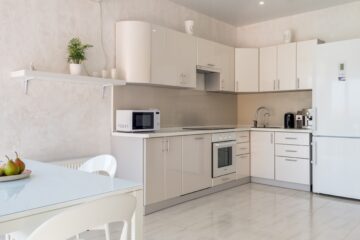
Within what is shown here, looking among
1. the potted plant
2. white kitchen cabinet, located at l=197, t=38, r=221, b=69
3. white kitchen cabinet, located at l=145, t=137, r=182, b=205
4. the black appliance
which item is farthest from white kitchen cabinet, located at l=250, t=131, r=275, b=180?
the potted plant

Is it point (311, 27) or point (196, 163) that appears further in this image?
point (311, 27)

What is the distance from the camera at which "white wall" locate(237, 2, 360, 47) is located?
4543 mm

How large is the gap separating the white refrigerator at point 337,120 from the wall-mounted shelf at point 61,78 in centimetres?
259

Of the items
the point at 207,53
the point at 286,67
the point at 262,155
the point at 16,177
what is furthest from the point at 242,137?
the point at 16,177

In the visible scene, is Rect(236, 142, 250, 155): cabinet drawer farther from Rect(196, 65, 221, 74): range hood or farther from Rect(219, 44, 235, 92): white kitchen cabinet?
Rect(196, 65, 221, 74): range hood

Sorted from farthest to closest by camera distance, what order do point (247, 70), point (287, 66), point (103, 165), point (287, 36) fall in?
point (247, 70) < point (287, 36) < point (287, 66) < point (103, 165)

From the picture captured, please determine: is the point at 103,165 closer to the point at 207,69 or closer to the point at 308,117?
the point at 207,69

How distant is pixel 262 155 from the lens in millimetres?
4863

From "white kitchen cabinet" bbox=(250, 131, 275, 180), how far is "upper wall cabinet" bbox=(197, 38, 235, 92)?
0.91 meters

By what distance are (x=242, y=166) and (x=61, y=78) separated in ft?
9.82

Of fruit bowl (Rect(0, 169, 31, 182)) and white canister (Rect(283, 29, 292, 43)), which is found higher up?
white canister (Rect(283, 29, 292, 43))

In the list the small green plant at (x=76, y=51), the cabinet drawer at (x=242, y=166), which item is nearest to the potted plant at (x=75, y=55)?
the small green plant at (x=76, y=51)

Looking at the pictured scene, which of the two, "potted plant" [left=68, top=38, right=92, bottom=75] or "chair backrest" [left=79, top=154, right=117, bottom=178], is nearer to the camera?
"chair backrest" [left=79, top=154, right=117, bottom=178]

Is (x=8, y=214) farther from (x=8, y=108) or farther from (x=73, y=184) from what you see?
(x=8, y=108)
